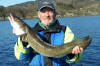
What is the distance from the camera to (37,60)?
532 centimetres

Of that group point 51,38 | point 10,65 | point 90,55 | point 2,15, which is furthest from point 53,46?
point 2,15

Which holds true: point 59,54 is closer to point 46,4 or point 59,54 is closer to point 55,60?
point 55,60

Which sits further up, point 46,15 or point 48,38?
point 46,15

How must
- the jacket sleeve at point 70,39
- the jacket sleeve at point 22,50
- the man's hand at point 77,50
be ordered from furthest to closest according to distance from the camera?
the jacket sleeve at point 70,39 < the jacket sleeve at point 22,50 < the man's hand at point 77,50

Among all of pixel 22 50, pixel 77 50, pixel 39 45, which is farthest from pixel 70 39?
pixel 22 50

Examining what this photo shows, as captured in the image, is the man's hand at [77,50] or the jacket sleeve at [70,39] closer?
the man's hand at [77,50]

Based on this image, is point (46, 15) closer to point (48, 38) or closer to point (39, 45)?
point (48, 38)

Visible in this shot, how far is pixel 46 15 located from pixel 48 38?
21.3 inches

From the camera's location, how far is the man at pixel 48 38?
5.31 metres

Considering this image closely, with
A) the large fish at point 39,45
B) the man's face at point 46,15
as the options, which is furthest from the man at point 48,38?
the large fish at point 39,45

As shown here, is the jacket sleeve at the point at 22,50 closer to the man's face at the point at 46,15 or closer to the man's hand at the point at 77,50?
the man's face at the point at 46,15

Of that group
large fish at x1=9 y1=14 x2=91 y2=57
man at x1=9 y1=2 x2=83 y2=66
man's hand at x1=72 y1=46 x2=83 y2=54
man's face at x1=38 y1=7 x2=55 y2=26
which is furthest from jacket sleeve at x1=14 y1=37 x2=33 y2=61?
man's hand at x1=72 y1=46 x2=83 y2=54

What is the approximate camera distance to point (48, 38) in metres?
5.39

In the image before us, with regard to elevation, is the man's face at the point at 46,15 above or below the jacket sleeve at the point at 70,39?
above
